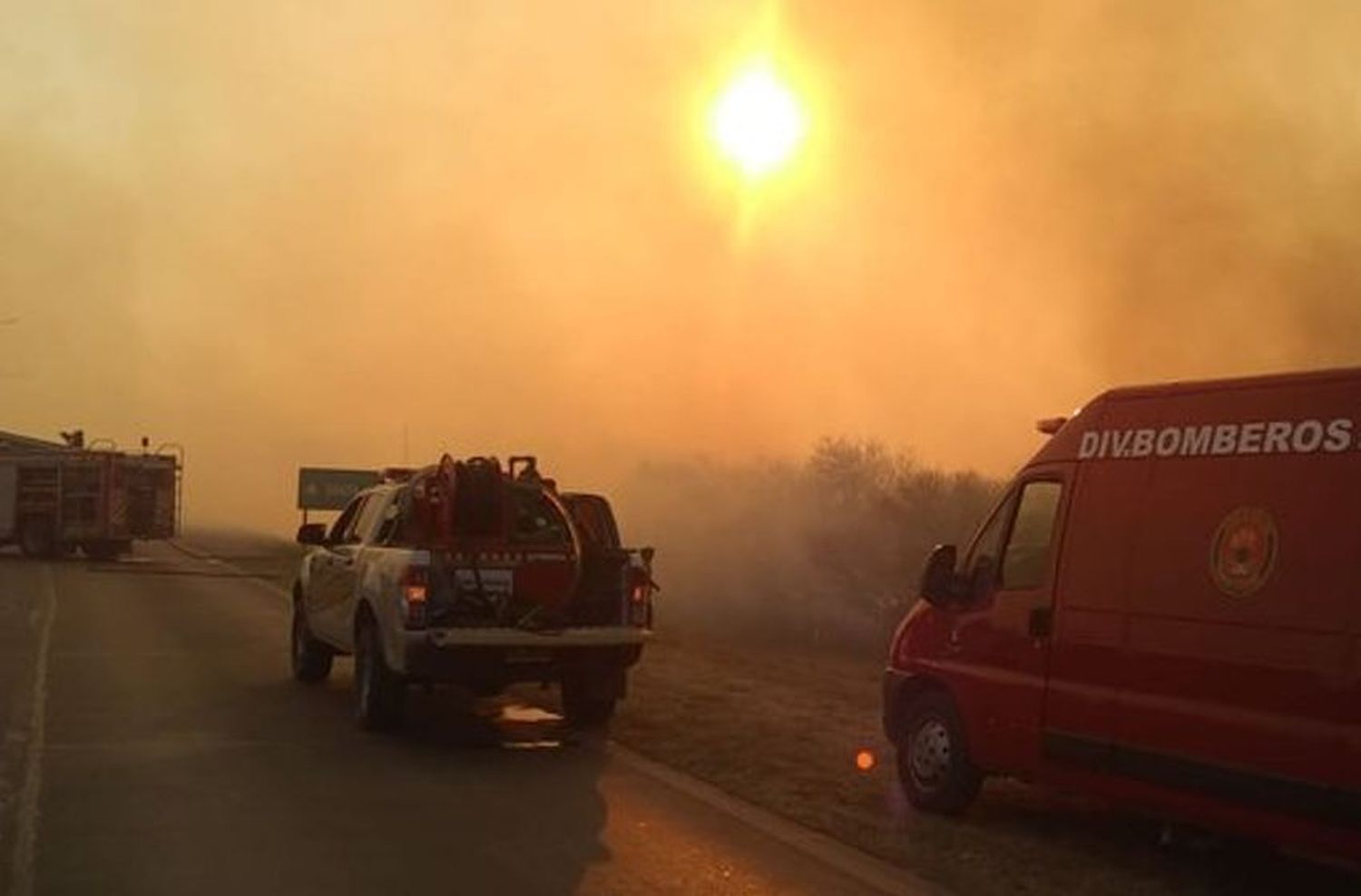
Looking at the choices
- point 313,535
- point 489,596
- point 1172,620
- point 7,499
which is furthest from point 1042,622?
point 7,499

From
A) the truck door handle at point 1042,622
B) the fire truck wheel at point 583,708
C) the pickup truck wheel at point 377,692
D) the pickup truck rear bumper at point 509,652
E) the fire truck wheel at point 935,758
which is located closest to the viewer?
the truck door handle at point 1042,622

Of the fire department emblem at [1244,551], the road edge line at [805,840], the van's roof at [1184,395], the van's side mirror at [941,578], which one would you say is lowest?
the road edge line at [805,840]

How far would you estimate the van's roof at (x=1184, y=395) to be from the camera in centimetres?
583

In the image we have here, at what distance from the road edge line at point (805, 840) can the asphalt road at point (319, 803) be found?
0.20ft

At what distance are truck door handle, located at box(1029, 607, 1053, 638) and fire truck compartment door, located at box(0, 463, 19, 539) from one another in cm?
3085

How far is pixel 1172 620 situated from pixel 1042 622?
83 cm

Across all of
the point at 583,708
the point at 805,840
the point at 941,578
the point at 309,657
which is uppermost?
the point at 941,578

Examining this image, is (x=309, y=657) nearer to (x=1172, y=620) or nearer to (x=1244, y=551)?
(x=1172, y=620)

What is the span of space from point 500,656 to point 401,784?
4.97ft

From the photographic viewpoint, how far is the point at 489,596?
972 cm

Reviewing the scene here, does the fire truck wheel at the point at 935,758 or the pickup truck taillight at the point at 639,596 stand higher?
the pickup truck taillight at the point at 639,596

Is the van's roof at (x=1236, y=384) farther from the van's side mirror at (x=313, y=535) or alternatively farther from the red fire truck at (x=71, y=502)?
the red fire truck at (x=71, y=502)

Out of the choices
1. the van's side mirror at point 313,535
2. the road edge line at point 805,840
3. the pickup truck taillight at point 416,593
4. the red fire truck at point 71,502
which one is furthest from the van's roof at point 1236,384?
the red fire truck at point 71,502

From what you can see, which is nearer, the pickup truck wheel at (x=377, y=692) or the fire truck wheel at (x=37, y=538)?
the pickup truck wheel at (x=377, y=692)
